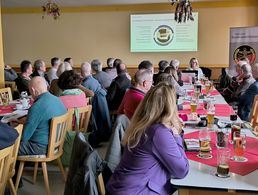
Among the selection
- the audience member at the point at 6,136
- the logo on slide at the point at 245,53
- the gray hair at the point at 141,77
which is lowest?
the audience member at the point at 6,136

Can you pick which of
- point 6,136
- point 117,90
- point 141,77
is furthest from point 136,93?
point 117,90

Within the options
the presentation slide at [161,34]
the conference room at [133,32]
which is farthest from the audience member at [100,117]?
the presentation slide at [161,34]

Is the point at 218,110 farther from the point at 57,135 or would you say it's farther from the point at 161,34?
the point at 161,34

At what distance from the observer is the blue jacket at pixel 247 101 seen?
465 cm

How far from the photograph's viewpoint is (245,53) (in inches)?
386

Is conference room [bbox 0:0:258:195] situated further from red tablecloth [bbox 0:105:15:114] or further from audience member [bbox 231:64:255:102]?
red tablecloth [bbox 0:105:15:114]

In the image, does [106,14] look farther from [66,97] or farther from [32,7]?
[66,97]

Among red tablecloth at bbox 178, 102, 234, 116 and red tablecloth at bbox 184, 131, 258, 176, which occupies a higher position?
red tablecloth at bbox 178, 102, 234, 116

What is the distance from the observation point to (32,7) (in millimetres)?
10992

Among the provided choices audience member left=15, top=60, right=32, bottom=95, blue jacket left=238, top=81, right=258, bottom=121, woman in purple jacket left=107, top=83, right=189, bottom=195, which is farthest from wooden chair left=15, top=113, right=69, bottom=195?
audience member left=15, top=60, right=32, bottom=95

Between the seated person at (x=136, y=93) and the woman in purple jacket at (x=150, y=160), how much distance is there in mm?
1542

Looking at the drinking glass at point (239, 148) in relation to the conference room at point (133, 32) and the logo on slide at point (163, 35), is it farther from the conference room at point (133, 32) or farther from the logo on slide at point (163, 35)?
the logo on slide at point (163, 35)

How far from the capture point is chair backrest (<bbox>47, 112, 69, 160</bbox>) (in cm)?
313

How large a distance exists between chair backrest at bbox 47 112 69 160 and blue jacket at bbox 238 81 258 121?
2597 millimetres
